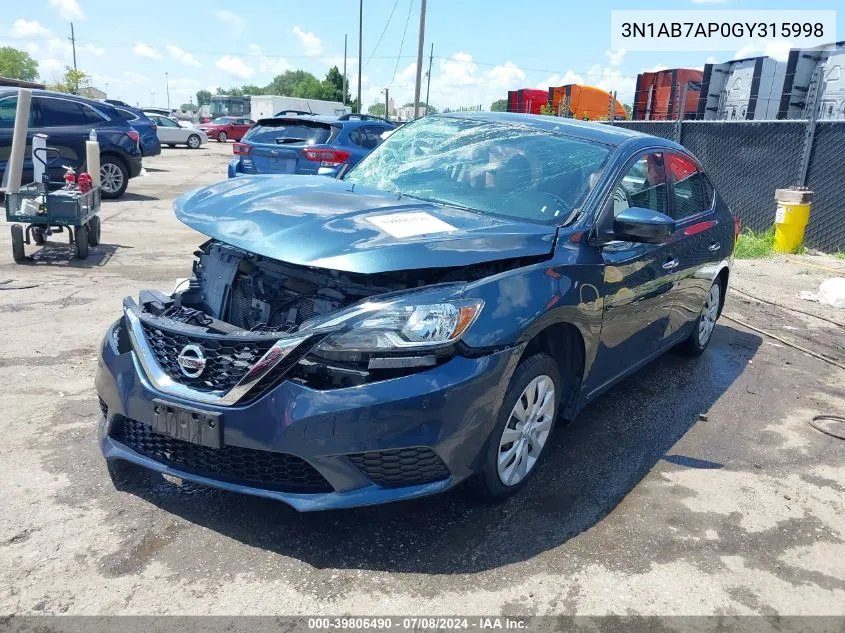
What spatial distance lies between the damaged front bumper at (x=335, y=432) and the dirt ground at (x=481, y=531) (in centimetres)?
29

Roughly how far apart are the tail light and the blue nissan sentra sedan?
20.8 ft

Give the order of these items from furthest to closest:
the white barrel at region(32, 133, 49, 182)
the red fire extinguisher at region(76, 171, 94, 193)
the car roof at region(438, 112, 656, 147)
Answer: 1. the red fire extinguisher at region(76, 171, 94, 193)
2. the white barrel at region(32, 133, 49, 182)
3. the car roof at region(438, 112, 656, 147)

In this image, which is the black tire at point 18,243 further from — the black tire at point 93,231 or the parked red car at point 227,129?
the parked red car at point 227,129

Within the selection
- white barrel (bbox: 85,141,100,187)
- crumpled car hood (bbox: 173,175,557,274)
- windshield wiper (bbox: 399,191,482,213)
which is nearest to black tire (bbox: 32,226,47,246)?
white barrel (bbox: 85,141,100,187)

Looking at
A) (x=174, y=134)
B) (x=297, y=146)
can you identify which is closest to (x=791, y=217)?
(x=297, y=146)

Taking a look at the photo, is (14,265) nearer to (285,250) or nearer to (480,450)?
(285,250)

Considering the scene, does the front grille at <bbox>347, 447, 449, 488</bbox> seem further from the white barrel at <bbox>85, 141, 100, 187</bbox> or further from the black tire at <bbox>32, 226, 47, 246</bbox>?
the white barrel at <bbox>85, 141, 100, 187</bbox>

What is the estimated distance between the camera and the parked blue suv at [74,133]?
1159 centimetres

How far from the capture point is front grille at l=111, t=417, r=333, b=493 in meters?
2.74

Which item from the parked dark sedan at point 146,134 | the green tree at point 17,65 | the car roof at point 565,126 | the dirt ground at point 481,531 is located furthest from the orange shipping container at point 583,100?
the green tree at point 17,65

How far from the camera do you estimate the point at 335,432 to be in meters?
2.62

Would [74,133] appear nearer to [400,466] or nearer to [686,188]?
[686,188]

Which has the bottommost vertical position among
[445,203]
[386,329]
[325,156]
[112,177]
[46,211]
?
[112,177]

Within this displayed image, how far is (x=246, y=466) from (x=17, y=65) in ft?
402
